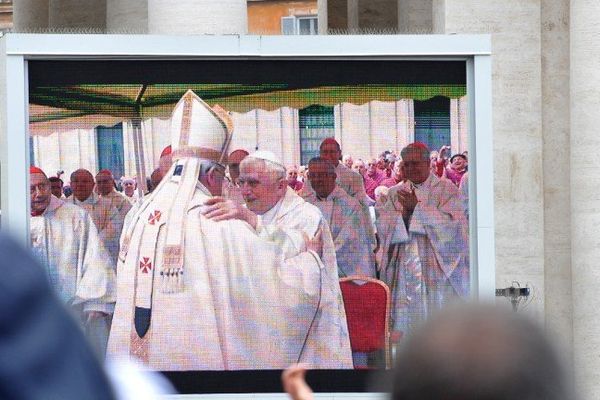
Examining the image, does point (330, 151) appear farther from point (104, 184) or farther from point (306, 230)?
point (104, 184)

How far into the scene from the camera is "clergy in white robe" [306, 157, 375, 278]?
1188 cm

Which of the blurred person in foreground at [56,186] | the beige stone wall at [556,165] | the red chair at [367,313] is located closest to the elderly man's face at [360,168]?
the red chair at [367,313]

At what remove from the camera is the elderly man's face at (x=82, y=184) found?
38.8ft

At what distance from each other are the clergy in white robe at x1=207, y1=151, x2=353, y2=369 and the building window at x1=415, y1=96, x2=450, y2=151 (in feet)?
3.31

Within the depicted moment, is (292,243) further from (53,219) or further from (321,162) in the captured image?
(53,219)

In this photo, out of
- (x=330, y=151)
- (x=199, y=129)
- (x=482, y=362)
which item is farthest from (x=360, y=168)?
(x=482, y=362)

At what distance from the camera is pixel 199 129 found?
11883 millimetres

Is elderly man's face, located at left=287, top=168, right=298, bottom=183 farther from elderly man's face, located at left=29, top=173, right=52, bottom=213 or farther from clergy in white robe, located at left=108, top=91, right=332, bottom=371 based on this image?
elderly man's face, located at left=29, top=173, right=52, bottom=213

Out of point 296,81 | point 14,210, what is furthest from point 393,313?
point 14,210

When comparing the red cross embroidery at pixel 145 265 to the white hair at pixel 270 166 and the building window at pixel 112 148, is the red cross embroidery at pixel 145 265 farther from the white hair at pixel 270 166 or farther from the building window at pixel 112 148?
the white hair at pixel 270 166

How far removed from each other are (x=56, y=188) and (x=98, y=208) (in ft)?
1.10

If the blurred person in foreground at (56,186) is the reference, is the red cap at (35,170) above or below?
above

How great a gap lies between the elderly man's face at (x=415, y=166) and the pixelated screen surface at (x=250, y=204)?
0.01 meters

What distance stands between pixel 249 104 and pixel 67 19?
19.6m
